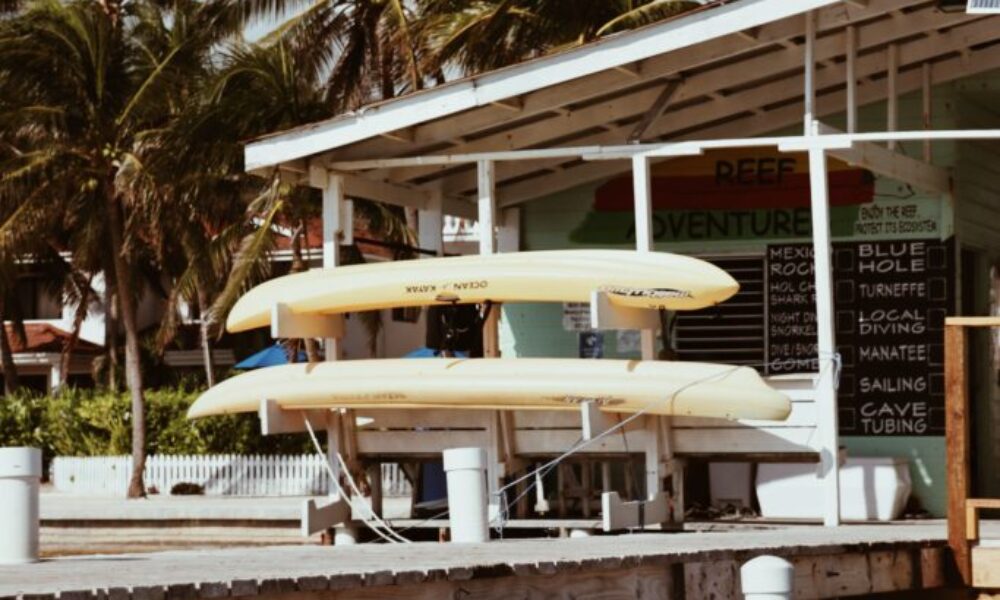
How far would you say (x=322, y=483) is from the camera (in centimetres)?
3122

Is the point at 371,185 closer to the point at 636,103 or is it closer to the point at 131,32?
the point at 636,103

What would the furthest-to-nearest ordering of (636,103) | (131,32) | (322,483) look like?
(131,32)
(322,483)
(636,103)

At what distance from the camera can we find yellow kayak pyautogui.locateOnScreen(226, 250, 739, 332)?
44.5 feet

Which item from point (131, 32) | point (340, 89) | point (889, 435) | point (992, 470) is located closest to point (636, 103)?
point (889, 435)

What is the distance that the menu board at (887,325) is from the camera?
16891 mm

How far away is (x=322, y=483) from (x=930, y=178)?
16759 millimetres

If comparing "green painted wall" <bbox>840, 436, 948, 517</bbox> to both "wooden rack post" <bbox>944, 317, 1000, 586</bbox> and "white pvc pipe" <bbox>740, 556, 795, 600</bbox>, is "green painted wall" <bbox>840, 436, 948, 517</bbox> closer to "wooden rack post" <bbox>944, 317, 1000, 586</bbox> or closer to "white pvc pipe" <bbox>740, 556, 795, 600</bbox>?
"wooden rack post" <bbox>944, 317, 1000, 586</bbox>

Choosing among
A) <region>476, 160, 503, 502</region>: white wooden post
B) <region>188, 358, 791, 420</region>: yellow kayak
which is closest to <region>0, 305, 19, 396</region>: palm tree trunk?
<region>476, 160, 503, 502</region>: white wooden post

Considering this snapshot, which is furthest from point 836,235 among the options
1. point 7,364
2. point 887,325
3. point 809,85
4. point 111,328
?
point 7,364

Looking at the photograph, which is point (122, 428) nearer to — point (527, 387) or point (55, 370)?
point (55, 370)

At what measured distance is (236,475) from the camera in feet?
105

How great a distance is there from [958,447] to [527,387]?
2992 mm

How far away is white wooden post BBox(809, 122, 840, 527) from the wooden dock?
1177 mm

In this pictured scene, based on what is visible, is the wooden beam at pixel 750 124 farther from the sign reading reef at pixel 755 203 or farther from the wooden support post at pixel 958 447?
the wooden support post at pixel 958 447
